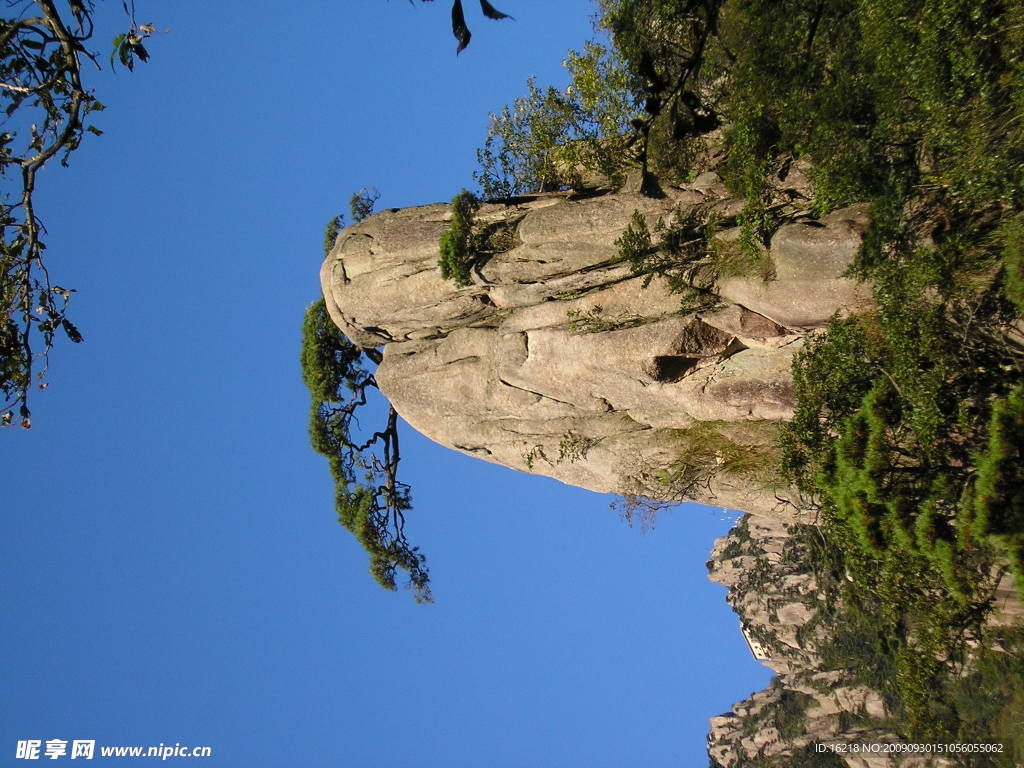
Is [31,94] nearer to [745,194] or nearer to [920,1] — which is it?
[745,194]

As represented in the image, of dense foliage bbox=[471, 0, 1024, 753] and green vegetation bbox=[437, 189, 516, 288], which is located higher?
green vegetation bbox=[437, 189, 516, 288]

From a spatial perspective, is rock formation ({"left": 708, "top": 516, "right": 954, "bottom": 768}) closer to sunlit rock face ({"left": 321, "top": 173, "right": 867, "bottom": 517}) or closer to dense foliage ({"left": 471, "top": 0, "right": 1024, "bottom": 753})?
sunlit rock face ({"left": 321, "top": 173, "right": 867, "bottom": 517})

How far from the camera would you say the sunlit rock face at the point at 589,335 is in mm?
16234

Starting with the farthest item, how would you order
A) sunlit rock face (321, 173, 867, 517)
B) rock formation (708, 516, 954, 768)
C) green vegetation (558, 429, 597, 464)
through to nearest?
rock formation (708, 516, 954, 768) → green vegetation (558, 429, 597, 464) → sunlit rock face (321, 173, 867, 517)

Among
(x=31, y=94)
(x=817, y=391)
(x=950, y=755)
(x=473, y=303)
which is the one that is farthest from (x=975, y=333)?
(x=950, y=755)

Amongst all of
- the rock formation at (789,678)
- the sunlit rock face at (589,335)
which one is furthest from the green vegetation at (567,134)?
the rock formation at (789,678)

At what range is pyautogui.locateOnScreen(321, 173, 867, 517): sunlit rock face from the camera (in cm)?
1623

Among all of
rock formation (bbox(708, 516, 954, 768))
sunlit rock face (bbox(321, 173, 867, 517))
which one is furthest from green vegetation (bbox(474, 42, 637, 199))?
rock formation (bbox(708, 516, 954, 768))

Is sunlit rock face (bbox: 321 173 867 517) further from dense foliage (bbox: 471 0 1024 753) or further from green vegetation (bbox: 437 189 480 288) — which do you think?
dense foliage (bbox: 471 0 1024 753)

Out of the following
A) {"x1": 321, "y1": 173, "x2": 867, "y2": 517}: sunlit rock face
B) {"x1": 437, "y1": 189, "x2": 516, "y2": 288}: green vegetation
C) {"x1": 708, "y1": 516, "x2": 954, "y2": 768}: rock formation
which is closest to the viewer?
{"x1": 321, "y1": 173, "x2": 867, "y2": 517}: sunlit rock face

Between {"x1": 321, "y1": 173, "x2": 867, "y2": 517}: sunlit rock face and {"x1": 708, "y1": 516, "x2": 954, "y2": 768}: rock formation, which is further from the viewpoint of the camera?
{"x1": 708, "y1": 516, "x2": 954, "y2": 768}: rock formation

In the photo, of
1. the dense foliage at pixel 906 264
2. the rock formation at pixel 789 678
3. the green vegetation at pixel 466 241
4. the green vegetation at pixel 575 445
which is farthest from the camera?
the rock formation at pixel 789 678

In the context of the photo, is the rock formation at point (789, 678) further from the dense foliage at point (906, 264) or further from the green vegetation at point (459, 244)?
the green vegetation at point (459, 244)

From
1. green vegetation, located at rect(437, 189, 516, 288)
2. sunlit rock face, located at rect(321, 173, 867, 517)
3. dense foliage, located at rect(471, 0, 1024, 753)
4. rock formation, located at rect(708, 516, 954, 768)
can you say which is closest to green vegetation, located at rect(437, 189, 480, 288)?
green vegetation, located at rect(437, 189, 516, 288)
